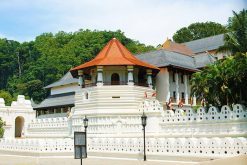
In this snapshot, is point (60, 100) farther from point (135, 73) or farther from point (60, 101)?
point (135, 73)

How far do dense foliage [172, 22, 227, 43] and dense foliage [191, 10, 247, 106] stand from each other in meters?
43.5

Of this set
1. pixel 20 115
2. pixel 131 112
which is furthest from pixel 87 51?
pixel 131 112

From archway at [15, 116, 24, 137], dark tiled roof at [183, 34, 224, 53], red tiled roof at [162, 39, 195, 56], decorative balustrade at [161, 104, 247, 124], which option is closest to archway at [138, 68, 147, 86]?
decorative balustrade at [161, 104, 247, 124]

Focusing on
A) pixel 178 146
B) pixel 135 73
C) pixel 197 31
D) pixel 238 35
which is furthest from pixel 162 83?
pixel 197 31

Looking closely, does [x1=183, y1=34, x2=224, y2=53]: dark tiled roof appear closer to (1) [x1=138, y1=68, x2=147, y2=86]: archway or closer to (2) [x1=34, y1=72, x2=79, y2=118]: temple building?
(2) [x1=34, y1=72, x2=79, y2=118]: temple building

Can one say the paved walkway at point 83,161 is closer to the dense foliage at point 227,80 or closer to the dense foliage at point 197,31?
the dense foliage at point 227,80

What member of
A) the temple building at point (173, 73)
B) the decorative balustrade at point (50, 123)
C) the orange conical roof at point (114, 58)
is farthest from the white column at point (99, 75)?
the temple building at point (173, 73)

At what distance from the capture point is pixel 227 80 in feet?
78.5

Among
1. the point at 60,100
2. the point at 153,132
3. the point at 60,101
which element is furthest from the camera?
the point at 60,100

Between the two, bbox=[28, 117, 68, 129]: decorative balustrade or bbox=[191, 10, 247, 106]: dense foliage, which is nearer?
bbox=[191, 10, 247, 106]: dense foliage

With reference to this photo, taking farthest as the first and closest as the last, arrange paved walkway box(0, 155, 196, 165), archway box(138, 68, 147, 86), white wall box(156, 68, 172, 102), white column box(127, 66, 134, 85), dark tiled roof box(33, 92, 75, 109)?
dark tiled roof box(33, 92, 75, 109) → white wall box(156, 68, 172, 102) → archway box(138, 68, 147, 86) → white column box(127, 66, 134, 85) → paved walkway box(0, 155, 196, 165)

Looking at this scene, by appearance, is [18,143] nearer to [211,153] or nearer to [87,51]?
[211,153]

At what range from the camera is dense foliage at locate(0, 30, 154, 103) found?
75188 millimetres

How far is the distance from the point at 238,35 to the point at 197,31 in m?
44.5
